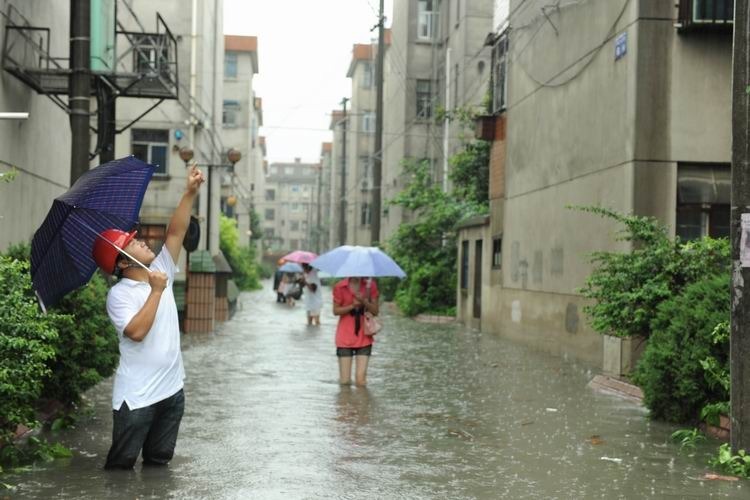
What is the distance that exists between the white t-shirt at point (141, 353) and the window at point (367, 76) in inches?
2672

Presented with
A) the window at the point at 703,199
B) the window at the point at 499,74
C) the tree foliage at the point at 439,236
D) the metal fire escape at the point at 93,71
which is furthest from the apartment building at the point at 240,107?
the window at the point at 703,199

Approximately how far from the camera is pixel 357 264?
44.2 ft

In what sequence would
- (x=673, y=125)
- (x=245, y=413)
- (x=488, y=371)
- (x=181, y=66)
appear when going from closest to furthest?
(x=245, y=413), (x=673, y=125), (x=488, y=371), (x=181, y=66)

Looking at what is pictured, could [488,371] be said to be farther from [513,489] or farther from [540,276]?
[513,489]

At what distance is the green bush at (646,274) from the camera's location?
11.8 meters

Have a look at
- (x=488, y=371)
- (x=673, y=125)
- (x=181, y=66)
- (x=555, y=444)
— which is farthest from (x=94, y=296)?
(x=181, y=66)

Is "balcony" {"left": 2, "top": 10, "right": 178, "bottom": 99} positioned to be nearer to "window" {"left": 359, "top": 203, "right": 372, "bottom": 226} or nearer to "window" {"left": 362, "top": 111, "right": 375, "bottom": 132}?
"window" {"left": 359, "top": 203, "right": 372, "bottom": 226}

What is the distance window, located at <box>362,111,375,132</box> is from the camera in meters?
71.3

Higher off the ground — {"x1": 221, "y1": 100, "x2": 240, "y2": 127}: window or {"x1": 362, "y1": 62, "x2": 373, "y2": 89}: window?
{"x1": 362, "y1": 62, "x2": 373, "y2": 89}: window

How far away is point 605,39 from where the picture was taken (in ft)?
53.7

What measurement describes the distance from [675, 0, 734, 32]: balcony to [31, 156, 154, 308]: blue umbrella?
9.96m

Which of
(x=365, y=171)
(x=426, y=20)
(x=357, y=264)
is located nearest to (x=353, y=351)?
(x=357, y=264)

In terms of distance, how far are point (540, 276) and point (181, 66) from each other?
16504mm

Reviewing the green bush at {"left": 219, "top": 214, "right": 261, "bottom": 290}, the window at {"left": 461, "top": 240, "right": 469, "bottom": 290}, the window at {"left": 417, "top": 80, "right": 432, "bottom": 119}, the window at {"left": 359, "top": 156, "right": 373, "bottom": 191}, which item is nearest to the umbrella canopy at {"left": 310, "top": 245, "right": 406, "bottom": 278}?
the window at {"left": 461, "top": 240, "right": 469, "bottom": 290}
